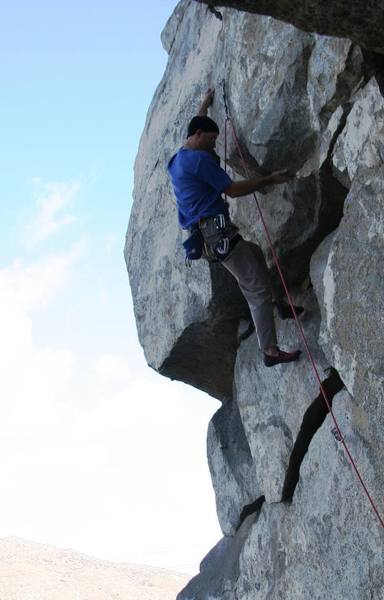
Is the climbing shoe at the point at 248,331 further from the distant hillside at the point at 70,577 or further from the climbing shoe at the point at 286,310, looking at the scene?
the distant hillside at the point at 70,577

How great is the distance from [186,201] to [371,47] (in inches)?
102

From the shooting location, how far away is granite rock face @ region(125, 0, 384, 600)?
229 inches

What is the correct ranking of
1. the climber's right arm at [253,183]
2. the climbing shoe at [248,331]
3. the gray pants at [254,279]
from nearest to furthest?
the climber's right arm at [253,183] → the gray pants at [254,279] → the climbing shoe at [248,331]

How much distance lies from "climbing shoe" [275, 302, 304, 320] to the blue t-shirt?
108 centimetres

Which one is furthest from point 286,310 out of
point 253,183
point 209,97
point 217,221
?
point 209,97

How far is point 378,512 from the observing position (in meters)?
5.86

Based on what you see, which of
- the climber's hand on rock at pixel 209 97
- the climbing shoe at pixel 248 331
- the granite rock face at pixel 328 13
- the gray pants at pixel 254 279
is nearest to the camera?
the granite rock face at pixel 328 13

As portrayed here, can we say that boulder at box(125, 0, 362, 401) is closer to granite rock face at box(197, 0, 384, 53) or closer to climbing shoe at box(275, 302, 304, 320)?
climbing shoe at box(275, 302, 304, 320)

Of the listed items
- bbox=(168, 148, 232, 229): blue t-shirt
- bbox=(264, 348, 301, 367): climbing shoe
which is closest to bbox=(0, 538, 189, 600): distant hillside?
bbox=(264, 348, 301, 367): climbing shoe

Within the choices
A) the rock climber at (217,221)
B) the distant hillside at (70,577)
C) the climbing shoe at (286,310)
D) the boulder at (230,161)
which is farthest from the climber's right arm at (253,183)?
the distant hillside at (70,577)

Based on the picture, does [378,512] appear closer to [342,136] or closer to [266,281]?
[266,281]

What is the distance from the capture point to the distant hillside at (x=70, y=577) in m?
46.5

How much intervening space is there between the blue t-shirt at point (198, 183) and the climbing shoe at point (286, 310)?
108cm

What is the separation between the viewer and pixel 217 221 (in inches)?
267
